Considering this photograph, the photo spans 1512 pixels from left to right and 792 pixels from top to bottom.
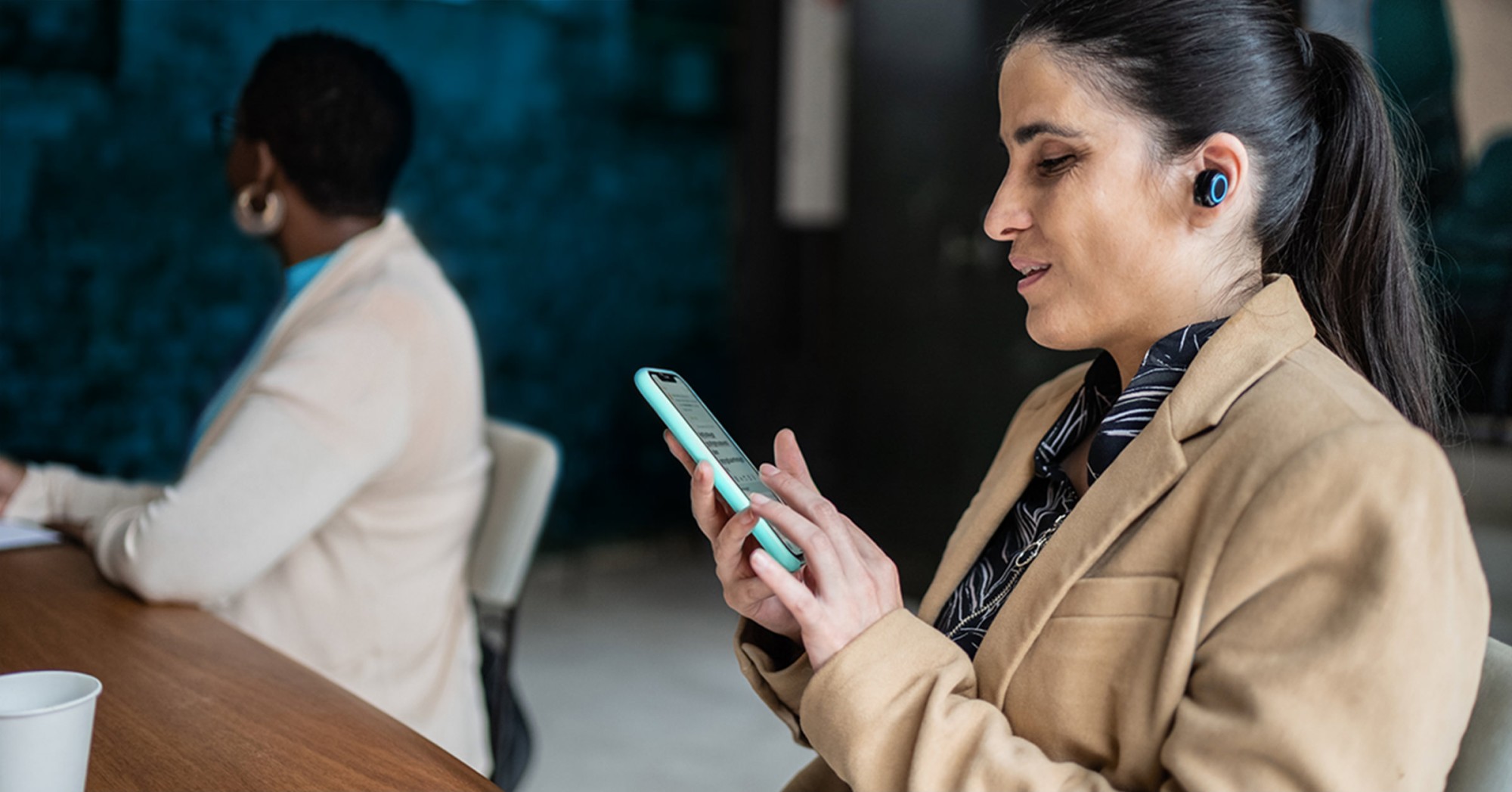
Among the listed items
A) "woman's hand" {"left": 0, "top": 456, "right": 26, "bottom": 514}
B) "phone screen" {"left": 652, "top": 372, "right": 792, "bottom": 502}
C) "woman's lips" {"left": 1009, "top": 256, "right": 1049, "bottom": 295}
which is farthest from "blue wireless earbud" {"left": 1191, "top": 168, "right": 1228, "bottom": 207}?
"woman's hand" {"left": 0, "top": 456, "right": 26, "bottom": 514}

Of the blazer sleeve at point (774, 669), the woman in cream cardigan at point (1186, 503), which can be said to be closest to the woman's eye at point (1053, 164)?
the woman in cream cardigan at point (1186, 503)

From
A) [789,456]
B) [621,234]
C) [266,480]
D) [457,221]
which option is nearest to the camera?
[789,456]

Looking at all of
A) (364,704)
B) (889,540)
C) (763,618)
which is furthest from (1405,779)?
(889,540)

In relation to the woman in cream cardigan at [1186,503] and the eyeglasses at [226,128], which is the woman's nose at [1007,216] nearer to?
the woman in cream cardigan at [1186,503]

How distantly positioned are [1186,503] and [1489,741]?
0.25m

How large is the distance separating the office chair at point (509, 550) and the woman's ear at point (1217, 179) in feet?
3.21

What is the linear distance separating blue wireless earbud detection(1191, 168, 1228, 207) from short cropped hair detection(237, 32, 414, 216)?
1.27 metres

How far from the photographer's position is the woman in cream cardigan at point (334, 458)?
4.54ft

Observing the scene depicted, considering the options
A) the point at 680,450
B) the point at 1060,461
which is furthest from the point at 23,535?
the point at 1060,461

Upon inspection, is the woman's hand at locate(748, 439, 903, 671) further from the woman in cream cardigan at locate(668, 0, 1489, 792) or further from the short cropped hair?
the short cropped hair

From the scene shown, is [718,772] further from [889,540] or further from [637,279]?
[637,279]

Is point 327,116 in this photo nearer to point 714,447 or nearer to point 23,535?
point 23,535

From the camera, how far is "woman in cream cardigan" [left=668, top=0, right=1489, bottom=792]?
678 mm

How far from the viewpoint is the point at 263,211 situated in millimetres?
1766
